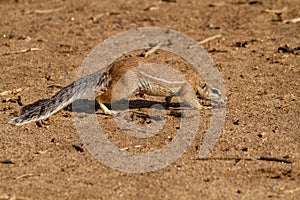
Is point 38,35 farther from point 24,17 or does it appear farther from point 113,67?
point 113,67

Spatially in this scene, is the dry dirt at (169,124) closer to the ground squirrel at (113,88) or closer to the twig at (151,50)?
the ground squirrel at (113,88)

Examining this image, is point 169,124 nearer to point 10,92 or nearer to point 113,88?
point 113,88

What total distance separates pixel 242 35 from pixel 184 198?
4.87m

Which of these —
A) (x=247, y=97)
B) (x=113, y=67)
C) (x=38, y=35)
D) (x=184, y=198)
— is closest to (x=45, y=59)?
(x=38, y=35)

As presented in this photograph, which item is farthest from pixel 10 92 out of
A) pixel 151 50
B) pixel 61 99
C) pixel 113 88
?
pixel 151 50

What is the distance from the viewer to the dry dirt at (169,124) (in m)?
5.55

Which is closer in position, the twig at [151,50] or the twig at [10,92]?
the twig at [10,92]

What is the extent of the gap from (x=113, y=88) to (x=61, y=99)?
55cm

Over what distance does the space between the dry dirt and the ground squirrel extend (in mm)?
150

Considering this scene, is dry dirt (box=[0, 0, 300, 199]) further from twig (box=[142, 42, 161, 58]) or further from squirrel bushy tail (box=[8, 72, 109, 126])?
twig (box=[142, 42, 161, 58])

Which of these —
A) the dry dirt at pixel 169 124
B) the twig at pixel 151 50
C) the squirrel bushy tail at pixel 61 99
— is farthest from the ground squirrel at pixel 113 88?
the twig at pixel 151 50

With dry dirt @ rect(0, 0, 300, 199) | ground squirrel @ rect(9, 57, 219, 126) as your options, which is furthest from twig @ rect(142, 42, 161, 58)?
ground squirrel @ rect(9, 57, 219, 126)

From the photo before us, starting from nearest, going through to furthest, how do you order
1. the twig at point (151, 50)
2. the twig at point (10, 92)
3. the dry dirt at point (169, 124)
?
the dry dirt at point (169, 124)
the twig at point (10, 92)
the twig at point (151, 50)

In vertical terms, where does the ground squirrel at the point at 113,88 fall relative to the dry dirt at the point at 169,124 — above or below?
above
